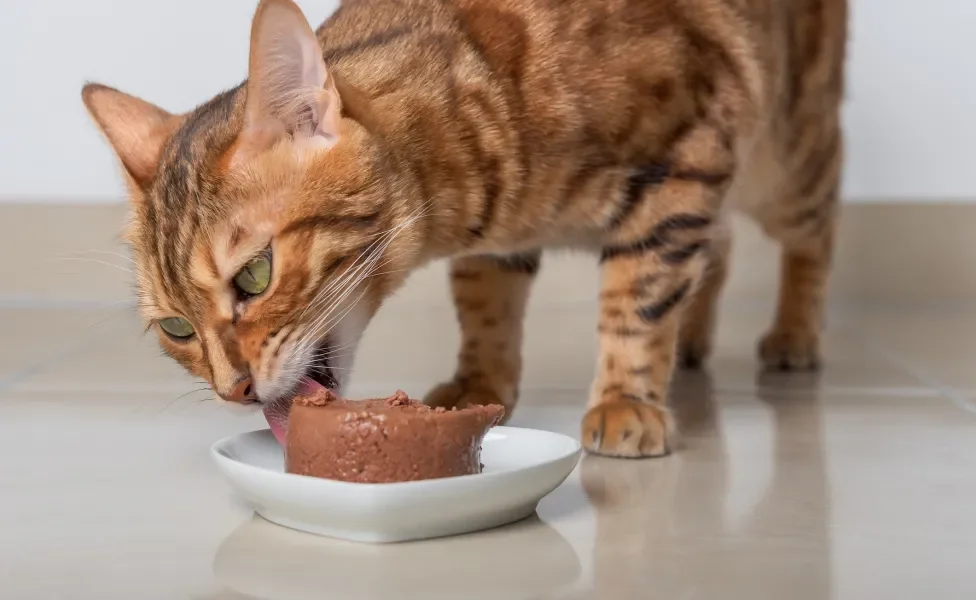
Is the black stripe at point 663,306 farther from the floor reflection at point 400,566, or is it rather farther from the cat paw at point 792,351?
the cat paw at point 792,351

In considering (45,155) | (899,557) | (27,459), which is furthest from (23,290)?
(899,557)

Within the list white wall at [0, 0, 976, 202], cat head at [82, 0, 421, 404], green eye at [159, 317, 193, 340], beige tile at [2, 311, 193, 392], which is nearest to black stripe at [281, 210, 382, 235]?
cat head at [82, 0, 421, 404]

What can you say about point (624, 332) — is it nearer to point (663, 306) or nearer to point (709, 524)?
point (663, 306)

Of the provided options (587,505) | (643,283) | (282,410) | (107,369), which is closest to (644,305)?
(643,283)

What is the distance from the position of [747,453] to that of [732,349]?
103 centimetres

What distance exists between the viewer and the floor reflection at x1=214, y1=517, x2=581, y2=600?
3.30 feet

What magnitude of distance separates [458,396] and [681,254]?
398 millimetres

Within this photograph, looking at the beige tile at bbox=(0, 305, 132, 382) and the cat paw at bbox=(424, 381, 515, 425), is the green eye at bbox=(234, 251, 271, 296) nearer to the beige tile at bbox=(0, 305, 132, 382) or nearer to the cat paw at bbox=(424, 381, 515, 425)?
the cat paw at bbox=(424, 381, 515, 425)

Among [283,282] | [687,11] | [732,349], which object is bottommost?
[732,349]

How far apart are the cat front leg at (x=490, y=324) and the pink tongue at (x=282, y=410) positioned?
50 centimetres

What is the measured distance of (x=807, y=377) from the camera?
216 centimetres

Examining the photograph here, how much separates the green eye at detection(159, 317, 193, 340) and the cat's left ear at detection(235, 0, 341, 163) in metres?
0.19

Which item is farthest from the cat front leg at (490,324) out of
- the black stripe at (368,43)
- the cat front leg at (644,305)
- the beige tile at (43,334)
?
the beige tile at (43,334)

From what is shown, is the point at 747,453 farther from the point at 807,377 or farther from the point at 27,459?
the point at 27,459
